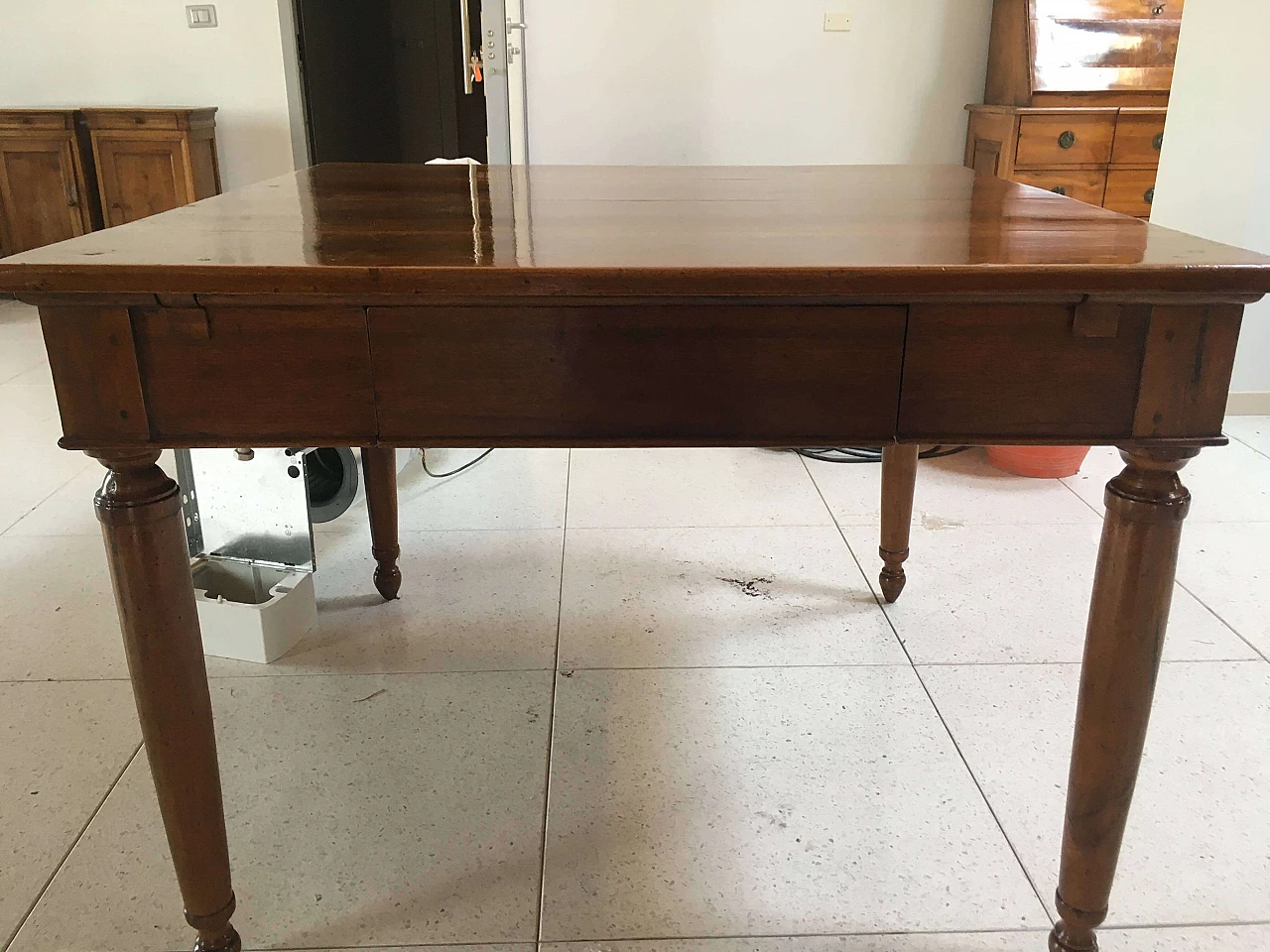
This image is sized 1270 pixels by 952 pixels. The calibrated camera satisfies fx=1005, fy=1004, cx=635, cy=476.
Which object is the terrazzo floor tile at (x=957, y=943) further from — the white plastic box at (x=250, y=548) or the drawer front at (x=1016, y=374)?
the white plastic box at (x=250, y=548)

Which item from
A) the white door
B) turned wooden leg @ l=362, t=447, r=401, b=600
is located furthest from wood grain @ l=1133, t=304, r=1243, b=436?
the white door

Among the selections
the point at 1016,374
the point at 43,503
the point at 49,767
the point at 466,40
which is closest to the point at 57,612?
the point at 49,767

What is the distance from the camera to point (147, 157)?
4.32 metres

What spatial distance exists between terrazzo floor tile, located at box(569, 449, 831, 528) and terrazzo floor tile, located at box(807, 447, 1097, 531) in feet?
0.22

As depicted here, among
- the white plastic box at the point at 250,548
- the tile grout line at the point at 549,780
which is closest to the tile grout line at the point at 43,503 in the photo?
the white plastic box at the point at 250,548

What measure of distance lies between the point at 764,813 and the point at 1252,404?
224 cm

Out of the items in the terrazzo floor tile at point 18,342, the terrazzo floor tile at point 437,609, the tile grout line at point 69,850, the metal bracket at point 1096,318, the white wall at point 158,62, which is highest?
the white wall at point 158,62

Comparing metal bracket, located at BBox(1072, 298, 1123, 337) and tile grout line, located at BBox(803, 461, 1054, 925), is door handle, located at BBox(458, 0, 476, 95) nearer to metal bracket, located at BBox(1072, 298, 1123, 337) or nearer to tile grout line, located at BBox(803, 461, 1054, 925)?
tile grout line, located at BBox(803, 461, 1054, 925)

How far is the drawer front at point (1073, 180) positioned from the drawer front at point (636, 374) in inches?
108

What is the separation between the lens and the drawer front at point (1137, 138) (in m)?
3.14

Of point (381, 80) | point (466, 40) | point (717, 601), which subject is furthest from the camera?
point (381, 80)

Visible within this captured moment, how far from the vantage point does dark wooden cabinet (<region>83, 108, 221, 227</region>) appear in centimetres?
425

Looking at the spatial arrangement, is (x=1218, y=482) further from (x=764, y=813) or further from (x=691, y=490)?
(x=764, y=813)

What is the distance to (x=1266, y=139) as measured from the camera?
8.22ft
